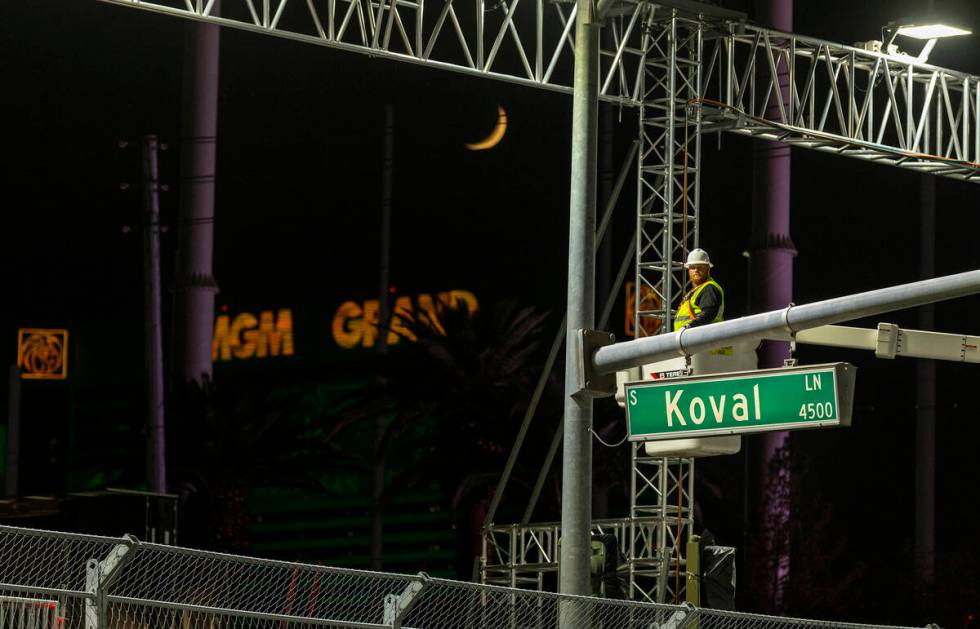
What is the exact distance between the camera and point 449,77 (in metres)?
41.1

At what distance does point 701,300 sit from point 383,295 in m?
24.2

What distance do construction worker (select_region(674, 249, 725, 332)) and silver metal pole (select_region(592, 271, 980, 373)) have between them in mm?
2567

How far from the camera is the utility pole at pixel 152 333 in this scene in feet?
103

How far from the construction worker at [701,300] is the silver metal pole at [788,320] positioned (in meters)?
2.57

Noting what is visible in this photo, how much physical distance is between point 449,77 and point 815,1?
9.13 m

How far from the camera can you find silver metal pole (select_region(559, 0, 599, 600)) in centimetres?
1312

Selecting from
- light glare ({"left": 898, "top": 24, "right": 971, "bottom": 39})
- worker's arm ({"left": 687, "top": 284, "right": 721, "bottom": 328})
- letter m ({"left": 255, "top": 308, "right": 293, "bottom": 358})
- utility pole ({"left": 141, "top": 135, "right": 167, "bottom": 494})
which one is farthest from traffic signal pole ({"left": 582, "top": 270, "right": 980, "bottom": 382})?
letter m ({"left": 255, "top": 308, "right": 293, "bottom": 358})

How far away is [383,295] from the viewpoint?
39812 millimetres

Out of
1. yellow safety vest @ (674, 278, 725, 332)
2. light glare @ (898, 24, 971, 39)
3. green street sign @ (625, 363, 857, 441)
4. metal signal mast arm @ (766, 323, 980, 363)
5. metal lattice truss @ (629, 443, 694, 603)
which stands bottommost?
metal lattice truss @ (629, 443, 694, 603)

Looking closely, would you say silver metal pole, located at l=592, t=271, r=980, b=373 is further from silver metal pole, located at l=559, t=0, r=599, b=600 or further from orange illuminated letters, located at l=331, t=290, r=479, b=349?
orange illuminated letters, located at l=331, t=290, r=479, b=349

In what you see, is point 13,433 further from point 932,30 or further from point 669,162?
point 932,30

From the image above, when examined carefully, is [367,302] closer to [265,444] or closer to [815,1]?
[265,444]

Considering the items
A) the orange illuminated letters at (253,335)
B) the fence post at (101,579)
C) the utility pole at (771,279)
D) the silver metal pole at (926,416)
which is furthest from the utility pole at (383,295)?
the fence post at (101,579)

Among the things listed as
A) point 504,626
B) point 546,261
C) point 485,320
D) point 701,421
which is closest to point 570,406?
point 701,421
